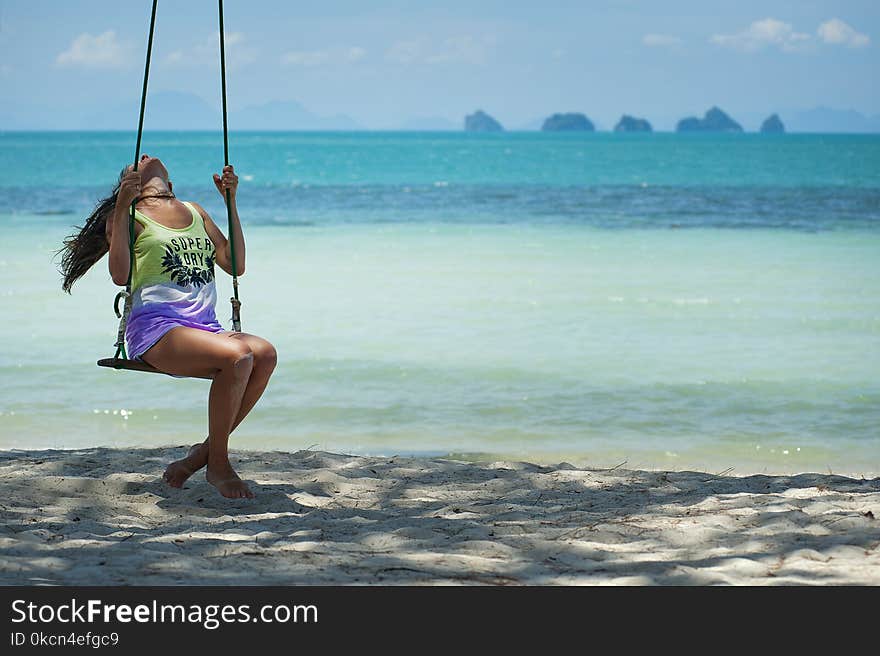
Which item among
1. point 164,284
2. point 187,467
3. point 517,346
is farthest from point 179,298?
point 517,346

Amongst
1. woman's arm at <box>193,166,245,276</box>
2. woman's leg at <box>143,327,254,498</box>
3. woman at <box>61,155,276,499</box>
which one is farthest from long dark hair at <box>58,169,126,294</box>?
woman's leg at <box>143,327,254,498</box>

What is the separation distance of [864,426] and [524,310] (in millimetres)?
4993

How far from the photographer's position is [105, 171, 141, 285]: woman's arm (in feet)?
14.3

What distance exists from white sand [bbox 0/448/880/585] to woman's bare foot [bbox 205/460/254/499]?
0.04 metres

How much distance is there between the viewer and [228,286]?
13.5 metres

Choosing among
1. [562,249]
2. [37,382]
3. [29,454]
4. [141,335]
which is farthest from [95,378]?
[562,249]

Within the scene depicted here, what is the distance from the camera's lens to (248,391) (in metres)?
4.55

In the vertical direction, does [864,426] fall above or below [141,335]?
below

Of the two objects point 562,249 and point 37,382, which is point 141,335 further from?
point 562,249

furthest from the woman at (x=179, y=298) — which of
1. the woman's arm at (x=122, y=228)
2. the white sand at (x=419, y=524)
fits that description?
the white sand at (x=419, y=524)

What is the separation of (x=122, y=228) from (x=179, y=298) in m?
0.35

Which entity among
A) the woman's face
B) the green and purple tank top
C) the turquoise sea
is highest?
the woman's face

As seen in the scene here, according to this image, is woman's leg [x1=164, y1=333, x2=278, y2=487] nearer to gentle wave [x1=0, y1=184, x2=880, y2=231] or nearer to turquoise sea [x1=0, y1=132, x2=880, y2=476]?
turquoise sea [x1=0, y1=132, x2=880, y2=476]

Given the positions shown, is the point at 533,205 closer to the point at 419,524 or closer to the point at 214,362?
the point at 214,362
